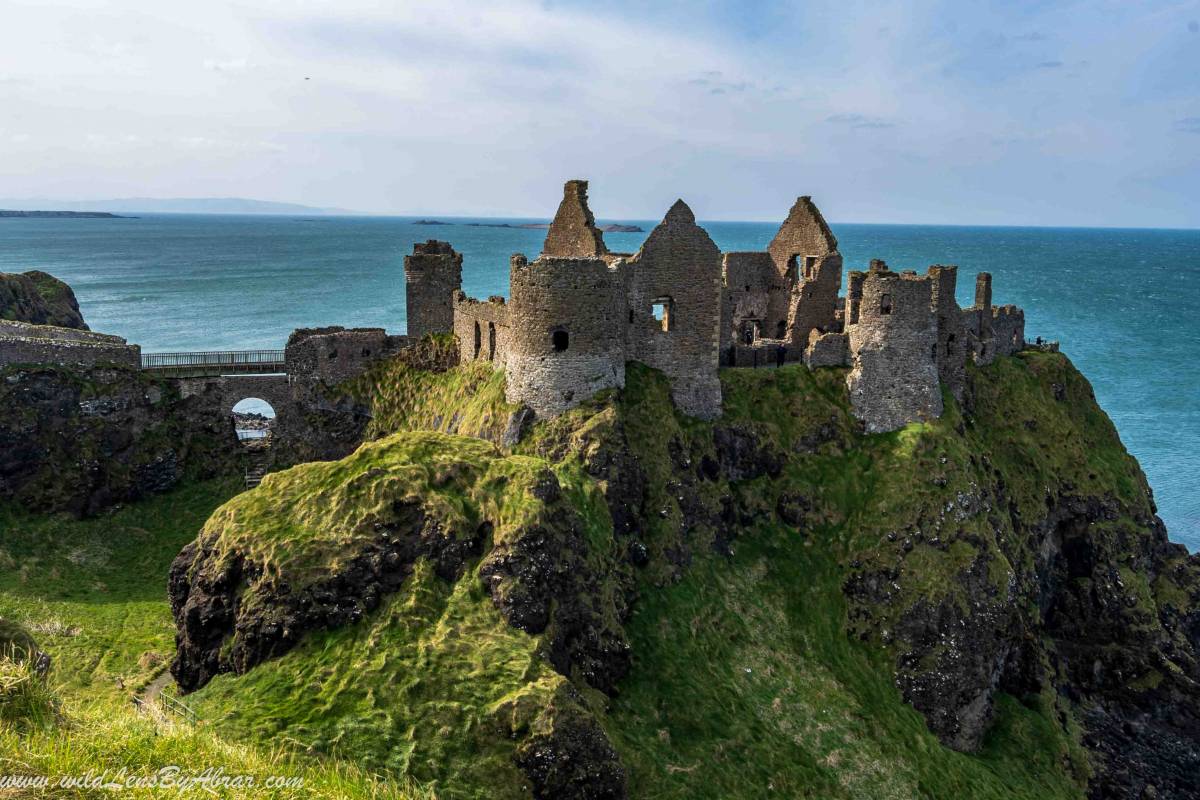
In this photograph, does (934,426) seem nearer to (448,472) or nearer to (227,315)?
(448,472)

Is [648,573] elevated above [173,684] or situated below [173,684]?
above

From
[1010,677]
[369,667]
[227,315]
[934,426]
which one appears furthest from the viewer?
[227,315]

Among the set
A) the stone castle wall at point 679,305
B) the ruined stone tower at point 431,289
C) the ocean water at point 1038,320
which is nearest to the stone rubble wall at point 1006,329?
the stone castle wall at point 679,305

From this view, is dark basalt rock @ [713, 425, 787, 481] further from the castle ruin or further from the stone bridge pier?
the stone bridge pier

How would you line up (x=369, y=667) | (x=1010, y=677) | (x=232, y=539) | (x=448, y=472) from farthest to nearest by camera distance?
(x=1010, y=677) < (x=448, y=472) < (x=232, y=539) < (x=369, y=667)

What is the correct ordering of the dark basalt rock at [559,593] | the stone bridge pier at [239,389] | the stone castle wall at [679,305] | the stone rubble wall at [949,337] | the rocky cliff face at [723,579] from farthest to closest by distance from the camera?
the stone bridge pier at [239,389] < the stone rubble wall at [949,337] < the stone castle wall at [679,305] < the dark basalt rock at [559,593] < the rocky cliff face at [723,579]

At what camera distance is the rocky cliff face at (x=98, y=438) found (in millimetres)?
44625

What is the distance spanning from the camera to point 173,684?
28766mm

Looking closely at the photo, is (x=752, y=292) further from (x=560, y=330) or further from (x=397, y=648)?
(x=397, y=648)

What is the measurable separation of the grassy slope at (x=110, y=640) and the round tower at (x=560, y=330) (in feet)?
55.3

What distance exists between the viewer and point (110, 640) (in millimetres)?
33781

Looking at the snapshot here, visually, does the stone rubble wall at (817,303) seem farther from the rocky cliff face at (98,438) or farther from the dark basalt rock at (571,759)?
the rocky cliff face at (98,438)

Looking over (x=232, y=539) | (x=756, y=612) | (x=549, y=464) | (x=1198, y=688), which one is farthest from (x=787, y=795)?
(x=1198, y=688)

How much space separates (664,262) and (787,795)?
850 inches
